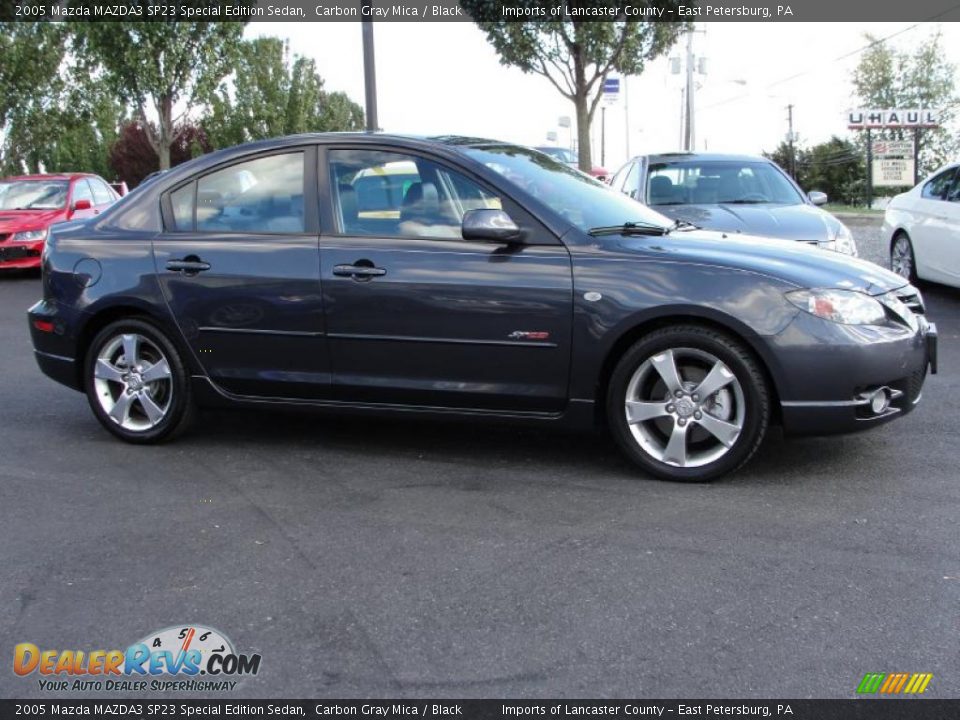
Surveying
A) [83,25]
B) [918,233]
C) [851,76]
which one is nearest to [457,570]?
[918,233]

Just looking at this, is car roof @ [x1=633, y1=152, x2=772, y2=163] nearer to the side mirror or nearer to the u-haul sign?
the side mirror

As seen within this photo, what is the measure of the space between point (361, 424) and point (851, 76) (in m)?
70.5

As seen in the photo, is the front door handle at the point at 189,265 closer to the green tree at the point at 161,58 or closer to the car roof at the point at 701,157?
Result: the car roof at the point at 701,157

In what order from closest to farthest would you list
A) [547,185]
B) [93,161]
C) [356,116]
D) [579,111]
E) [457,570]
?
[457,570], [547,185], [579,111], [93,161], [356,116]

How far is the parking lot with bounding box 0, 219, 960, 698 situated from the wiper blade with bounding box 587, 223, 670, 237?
1.11 metres

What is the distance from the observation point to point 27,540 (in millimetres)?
4195

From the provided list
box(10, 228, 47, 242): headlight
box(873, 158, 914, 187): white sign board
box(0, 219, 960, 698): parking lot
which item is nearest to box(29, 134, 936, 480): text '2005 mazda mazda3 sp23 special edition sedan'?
box(0, 219, 960, 698): parking lot

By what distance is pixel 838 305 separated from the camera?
4.57m

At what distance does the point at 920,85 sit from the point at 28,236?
64306 millimetres

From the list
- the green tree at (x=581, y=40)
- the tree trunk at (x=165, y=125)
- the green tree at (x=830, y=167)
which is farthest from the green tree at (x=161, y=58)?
the green tree at (x=830, y=167)

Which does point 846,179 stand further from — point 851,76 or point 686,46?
point 686,46

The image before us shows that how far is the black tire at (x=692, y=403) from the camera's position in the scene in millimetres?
4590

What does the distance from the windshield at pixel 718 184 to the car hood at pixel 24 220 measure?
29.2 ft
